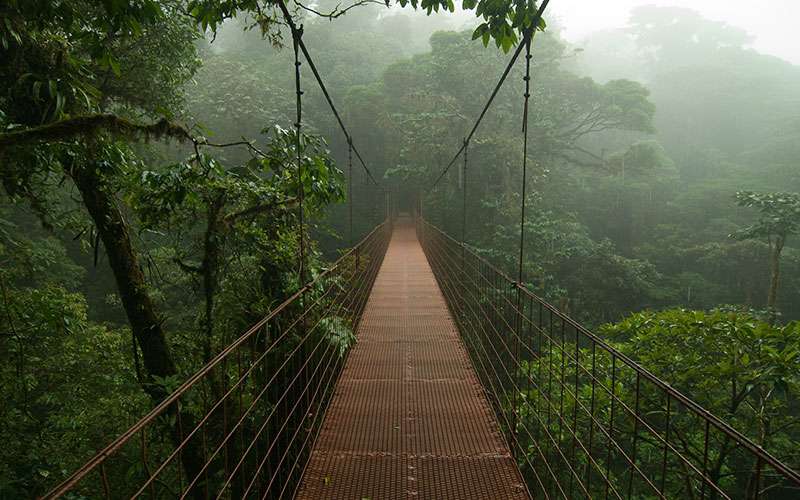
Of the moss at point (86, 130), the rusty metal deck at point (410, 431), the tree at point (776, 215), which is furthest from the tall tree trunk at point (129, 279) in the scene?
the tree at point (776, 215)

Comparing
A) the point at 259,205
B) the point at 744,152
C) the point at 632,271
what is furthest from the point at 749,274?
the point at 259,205

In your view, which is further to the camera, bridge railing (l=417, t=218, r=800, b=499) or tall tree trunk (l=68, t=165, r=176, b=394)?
tall tree trunk (l=68, t=165, r=176, b=394)

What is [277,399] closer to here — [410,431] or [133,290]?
[410,431]

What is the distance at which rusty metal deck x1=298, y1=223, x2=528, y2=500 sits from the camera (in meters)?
1.43

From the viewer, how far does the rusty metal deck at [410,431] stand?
4.68 ft

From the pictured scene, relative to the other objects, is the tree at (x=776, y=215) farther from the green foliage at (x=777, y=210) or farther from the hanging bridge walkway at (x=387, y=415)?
the hanging bridge walkway at (x=387, y=415)

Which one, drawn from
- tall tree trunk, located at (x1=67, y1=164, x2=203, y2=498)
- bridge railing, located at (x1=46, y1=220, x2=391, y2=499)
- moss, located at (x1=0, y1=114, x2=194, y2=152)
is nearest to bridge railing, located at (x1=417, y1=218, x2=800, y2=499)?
bridge railing, located at (x1=46, y1=220, x2=391, y2=499)

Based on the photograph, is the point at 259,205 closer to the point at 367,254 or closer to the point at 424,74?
the point at 367,254

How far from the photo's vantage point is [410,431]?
1774 mm

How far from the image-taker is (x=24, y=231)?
8258mm

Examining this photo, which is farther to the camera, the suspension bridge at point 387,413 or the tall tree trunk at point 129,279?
the tall tree trunk at point 129,279

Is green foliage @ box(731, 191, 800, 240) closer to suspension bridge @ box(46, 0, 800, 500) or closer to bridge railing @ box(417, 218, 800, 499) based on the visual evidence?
bridge railing @ box(417, 218, 800, 499)

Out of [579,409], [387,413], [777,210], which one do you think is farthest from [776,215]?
[387,413]

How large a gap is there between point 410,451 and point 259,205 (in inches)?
60.2
